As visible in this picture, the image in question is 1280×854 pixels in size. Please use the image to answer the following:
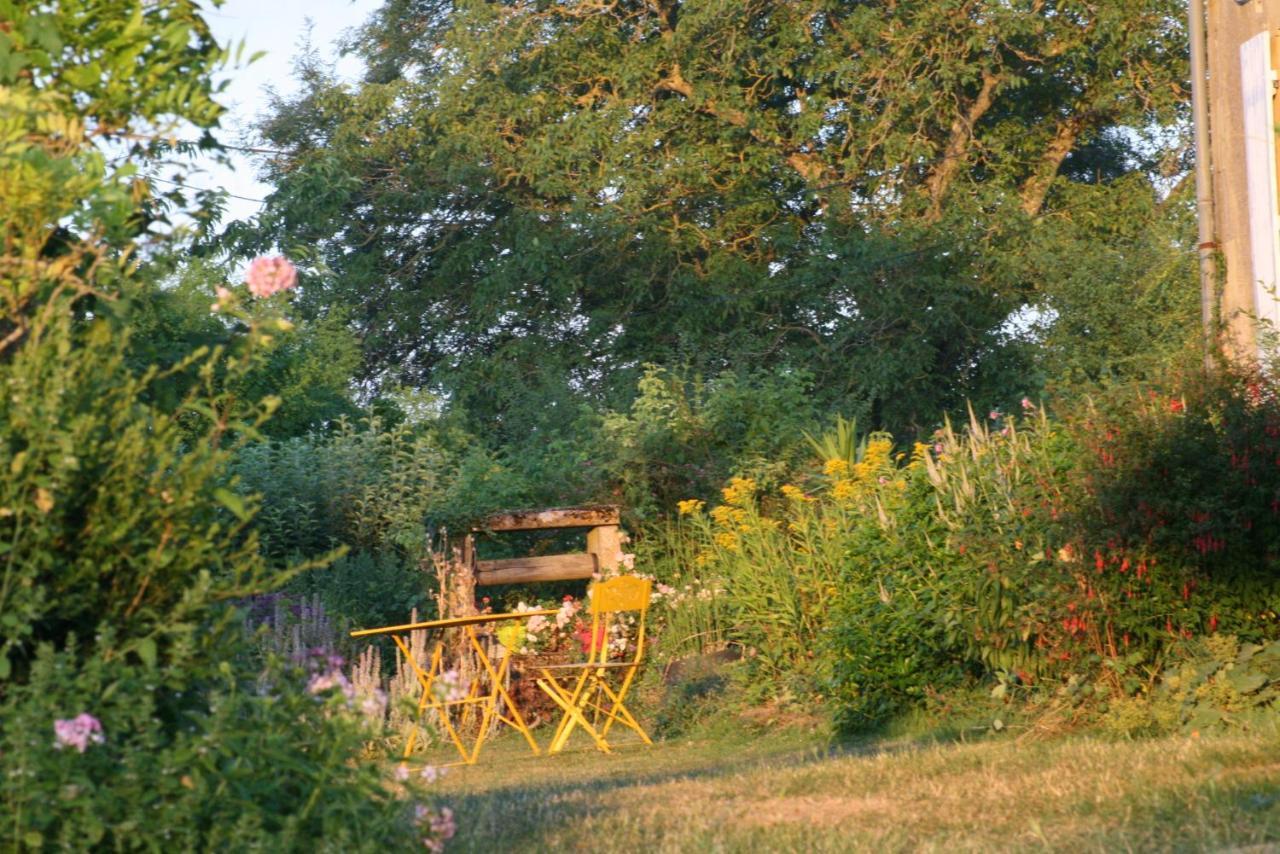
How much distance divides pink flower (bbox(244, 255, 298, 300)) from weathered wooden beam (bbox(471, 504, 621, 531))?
8657mm

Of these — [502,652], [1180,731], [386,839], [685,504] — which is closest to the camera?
[386,839]

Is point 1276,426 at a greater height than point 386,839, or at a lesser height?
greater

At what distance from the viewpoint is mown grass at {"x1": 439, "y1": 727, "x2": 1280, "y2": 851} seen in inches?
193

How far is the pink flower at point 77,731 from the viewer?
339 centimetres

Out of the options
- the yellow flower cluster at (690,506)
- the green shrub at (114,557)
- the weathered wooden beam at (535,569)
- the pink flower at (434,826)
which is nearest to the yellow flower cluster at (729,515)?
the yellow flower cluster at (690,506)

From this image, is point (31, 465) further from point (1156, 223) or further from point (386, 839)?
point (1156, 223)

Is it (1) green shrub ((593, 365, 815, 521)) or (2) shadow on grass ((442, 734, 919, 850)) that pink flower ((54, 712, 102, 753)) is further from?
(1) green shrub ((593, 365, 815, 521))

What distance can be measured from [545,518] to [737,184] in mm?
9819

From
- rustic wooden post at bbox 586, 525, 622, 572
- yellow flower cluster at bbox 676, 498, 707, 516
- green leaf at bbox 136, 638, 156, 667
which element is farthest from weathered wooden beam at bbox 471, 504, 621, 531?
green leaf at bbox 136, 638, 156, 667

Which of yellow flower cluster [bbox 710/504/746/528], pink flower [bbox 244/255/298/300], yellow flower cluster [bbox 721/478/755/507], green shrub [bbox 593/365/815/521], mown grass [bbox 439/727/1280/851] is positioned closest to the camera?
pink flower [bbox 244/255/298/300]

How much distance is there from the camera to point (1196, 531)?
24.5ft

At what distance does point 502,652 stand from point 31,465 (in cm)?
827

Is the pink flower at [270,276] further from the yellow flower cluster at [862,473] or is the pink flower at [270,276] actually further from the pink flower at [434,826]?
the yellow flower cluster at [862,473]

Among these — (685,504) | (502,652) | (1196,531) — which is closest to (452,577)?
(502,652)
